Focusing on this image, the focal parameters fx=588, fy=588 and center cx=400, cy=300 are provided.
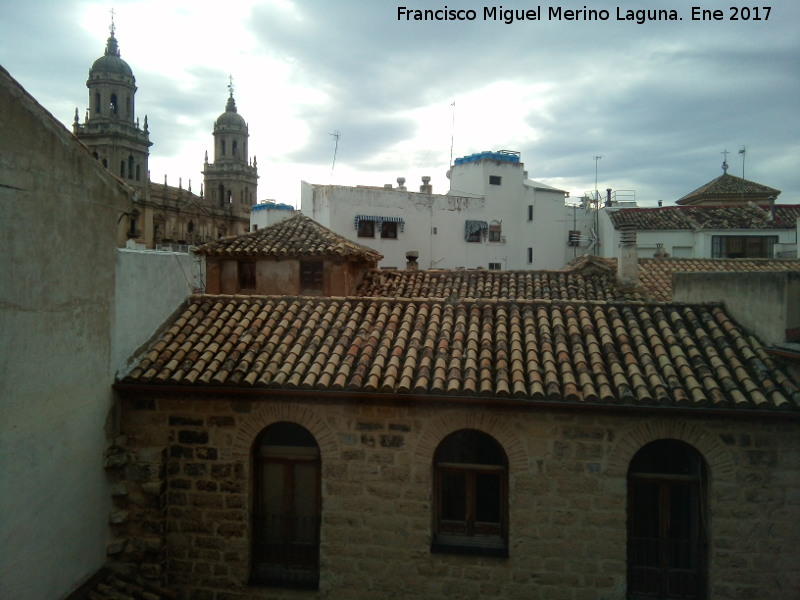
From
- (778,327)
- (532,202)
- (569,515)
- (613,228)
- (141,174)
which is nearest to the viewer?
(569,515)

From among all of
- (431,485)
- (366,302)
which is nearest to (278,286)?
(366,302)

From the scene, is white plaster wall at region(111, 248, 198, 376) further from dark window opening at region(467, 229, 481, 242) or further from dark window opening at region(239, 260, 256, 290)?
dark window opening at region(467, 229, 481, 242)

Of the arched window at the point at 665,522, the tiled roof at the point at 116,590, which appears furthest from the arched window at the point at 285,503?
the arched window at the point at 665,522

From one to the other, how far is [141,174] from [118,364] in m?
59.2

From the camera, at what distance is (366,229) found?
2991 centimetres

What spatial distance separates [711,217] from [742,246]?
2.03 metres

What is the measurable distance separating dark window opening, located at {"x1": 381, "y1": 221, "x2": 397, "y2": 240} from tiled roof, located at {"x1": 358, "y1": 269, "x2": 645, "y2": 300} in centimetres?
1036

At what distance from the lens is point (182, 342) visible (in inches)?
327

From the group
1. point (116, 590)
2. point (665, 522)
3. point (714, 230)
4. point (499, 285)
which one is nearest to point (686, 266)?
point (499, 285)

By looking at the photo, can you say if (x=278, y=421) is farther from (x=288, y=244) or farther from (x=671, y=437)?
(x=288, y=244)

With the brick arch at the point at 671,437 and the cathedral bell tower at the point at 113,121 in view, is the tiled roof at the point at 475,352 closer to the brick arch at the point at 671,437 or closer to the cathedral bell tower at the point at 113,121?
the brick arch at the point at 671,437

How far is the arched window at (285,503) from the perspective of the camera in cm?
752

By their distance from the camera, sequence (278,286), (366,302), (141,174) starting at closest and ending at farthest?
(366,302), (278,286), (141,174)

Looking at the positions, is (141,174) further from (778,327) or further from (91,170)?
(778,327)
